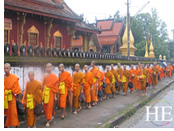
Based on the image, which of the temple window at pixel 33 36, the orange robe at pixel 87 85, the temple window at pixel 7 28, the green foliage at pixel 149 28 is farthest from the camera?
the green foliage at pixel 149 28

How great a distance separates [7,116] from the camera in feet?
16.3

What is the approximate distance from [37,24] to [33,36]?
2.38 ft

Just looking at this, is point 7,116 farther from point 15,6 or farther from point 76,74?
point 15,6

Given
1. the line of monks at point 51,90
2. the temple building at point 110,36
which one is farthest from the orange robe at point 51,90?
the temple building at point 110,36

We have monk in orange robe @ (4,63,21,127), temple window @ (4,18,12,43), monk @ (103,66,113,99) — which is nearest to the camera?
monk in orange robe @ (4,63,21,127)

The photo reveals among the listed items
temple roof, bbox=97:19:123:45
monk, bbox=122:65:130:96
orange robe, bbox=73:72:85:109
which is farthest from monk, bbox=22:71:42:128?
temple roof, bbox=97:19:123:45

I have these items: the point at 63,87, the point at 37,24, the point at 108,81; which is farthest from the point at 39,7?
the point at 63,87

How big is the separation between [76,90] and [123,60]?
8.44 metres

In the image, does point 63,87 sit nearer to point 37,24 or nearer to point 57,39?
point 37,24

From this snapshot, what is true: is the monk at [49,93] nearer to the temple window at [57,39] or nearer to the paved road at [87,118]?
the paved road at [87,118]

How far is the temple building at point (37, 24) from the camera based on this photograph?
1054cm

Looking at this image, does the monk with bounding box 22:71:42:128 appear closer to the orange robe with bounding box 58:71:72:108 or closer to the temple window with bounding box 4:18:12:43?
the orange robe with bounding box 58:71:72:108

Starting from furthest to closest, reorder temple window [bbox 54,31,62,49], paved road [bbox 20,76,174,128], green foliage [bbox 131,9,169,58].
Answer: green foliage [bbox 131,9,169,58]
temple window [bbox 54,31,62,49]
paved road [bbox 20,76,174,128]

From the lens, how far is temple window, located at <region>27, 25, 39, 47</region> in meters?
11.9
